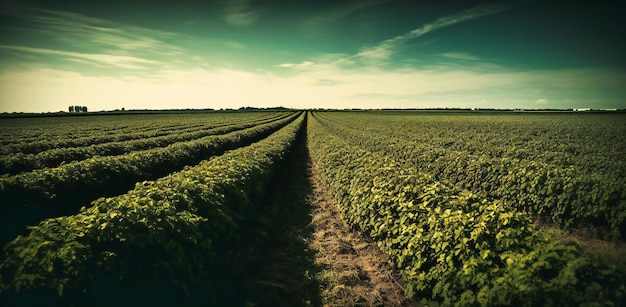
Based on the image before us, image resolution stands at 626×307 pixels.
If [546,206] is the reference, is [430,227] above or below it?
above

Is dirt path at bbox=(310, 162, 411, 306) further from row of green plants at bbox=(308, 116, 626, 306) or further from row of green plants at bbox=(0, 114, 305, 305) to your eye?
row of green plants at bbox=(0, 114, 305, 305)

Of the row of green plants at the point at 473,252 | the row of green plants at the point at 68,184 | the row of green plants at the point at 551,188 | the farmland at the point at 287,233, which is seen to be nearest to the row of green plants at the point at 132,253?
the farmland at the point at 287,233

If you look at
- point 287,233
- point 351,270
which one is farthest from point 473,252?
point 287,233

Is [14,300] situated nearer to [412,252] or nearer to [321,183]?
[412,252]

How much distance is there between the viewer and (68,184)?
10.7m

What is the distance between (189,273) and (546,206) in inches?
429

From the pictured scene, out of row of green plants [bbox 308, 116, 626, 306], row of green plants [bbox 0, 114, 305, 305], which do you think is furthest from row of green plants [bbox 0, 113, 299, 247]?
row of green plants [bbox 308, 116, 626, 306]

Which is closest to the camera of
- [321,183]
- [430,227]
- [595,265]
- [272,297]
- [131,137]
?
[595,265]

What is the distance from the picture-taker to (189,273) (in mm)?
5000

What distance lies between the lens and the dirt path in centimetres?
609

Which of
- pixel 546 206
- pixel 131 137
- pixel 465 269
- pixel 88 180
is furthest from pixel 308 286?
pixel 131 137

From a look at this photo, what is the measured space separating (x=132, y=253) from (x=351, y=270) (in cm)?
454

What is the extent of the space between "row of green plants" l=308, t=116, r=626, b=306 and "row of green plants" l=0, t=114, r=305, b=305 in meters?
3.55

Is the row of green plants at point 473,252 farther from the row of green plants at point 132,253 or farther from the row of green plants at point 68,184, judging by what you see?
the row of green plants at point 68,184
